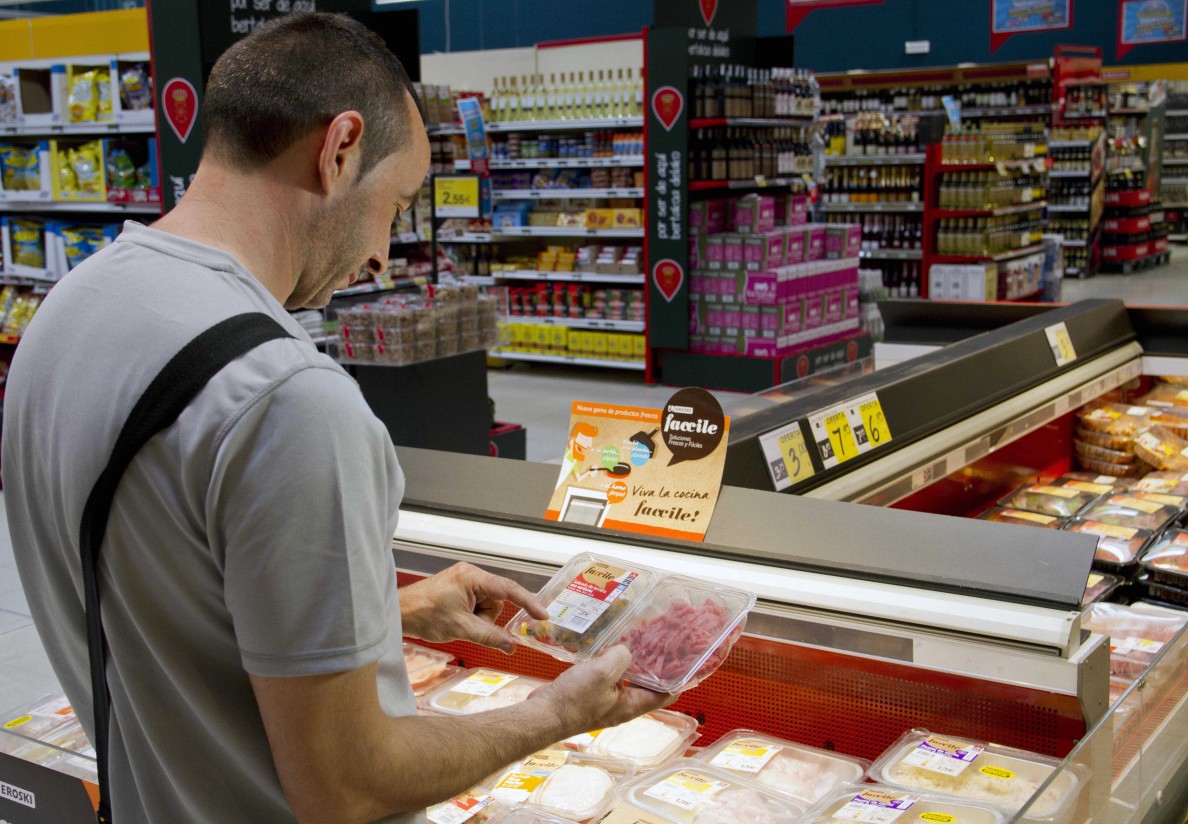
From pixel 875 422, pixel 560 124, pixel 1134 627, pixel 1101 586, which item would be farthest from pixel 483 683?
pixel 560 124

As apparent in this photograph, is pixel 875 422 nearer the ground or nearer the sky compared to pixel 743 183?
nearer the ground

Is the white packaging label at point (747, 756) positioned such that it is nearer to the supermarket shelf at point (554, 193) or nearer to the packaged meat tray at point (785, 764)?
the packaged meat tray at point (785, 764)

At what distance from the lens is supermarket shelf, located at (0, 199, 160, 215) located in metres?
6.10

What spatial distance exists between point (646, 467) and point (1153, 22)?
17281 millimetres

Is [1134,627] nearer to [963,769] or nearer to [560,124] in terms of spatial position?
[963,769]

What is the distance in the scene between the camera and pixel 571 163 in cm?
927

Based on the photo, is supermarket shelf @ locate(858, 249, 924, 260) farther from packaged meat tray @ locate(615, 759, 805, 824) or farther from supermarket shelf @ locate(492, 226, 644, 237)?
packaged meat tray @ locate(615, 759, 805, 824)

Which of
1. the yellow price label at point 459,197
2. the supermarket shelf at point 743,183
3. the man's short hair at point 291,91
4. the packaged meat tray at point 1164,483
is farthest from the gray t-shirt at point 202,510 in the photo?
the supermarket shelf at point 743,183

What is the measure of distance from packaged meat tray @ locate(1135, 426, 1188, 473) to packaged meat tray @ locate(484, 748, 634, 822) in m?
2.58

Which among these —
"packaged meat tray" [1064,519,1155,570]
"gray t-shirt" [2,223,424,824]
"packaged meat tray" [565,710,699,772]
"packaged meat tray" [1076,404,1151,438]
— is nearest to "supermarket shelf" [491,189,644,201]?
"packaged meat tray" [1076,404,1151,438]

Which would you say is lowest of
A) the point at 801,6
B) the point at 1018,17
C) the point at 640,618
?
the point at 640,618

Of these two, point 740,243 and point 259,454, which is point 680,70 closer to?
point 740,243

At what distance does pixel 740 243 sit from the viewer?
27.4ft

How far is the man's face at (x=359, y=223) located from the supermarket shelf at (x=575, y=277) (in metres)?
7.80
